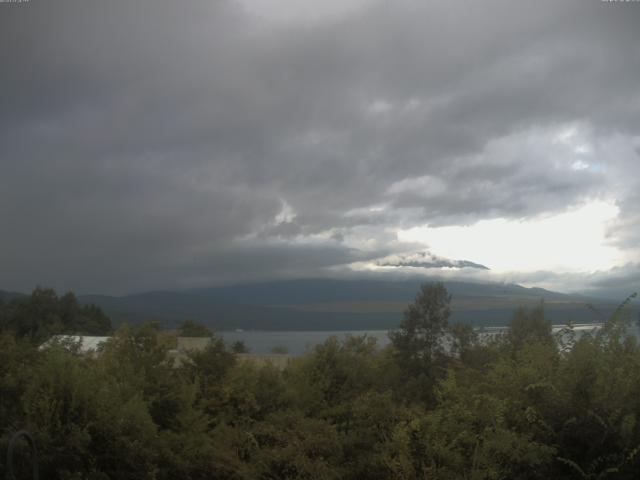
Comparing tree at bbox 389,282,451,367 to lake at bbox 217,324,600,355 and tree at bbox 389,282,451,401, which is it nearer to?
tree at bbox 389,282,451,401

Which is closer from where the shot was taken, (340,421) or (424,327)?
(340,421)

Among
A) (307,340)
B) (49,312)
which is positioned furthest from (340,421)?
(49,312)

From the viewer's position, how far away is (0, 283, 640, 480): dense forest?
9.52 m

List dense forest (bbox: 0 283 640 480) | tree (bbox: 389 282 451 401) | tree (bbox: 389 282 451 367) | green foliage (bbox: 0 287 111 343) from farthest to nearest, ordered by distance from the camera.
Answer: green foliage (bbox: 0 287 111 343) < tree (bbox: 389 282 451 367) < tree (bbox: 389 282 451 401) < dense forest (bbox: 0 283 640 480)

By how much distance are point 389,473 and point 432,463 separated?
0.98m

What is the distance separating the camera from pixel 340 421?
15656 mm

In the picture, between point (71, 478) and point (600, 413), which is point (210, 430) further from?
point (600, 413)

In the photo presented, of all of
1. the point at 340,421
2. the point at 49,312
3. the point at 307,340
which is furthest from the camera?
the point at 49,312

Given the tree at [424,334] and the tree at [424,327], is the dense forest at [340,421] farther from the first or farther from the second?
the tree at [424,327]

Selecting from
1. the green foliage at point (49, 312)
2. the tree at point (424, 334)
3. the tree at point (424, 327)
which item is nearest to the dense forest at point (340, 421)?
the tree at point (424, 334)

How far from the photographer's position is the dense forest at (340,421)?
9516 millimetres

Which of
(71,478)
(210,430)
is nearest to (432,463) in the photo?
(71,478)

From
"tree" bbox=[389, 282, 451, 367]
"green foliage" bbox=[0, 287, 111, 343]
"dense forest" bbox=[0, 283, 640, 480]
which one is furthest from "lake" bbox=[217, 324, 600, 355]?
"green foliage" bbox=[0, 287, 111, 343]

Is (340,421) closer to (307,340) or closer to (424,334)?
(424,334)
